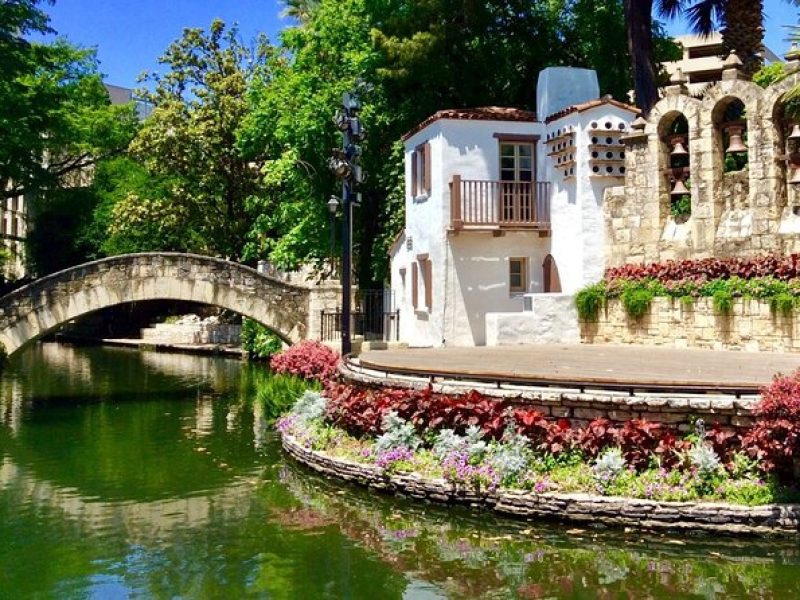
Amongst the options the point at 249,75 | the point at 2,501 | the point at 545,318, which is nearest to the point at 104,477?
the point at 2,501

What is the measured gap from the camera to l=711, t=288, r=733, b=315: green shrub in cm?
1681

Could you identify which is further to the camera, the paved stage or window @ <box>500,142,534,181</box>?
window @ <box>500,142,534,181</box>

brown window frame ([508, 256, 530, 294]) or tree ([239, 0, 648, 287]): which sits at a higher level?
tree ([239, 0, 648, 287])

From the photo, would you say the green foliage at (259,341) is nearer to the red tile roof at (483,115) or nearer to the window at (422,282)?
the window at (422,282)

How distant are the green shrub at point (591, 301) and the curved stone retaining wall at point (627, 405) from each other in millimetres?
8691

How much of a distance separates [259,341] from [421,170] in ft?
39.1

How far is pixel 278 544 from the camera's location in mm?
9938

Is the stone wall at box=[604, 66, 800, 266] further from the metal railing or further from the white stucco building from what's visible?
the metal railing

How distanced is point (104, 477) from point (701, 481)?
9.26 metres

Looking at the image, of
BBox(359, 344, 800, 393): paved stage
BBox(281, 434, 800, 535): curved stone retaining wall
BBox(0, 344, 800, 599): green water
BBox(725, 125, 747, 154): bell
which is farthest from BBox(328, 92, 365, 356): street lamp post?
BBox(725, 125, 747, 154): bell

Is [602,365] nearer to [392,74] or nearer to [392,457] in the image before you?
[392,457]

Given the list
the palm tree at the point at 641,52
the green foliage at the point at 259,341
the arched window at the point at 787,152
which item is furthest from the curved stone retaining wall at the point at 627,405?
the green foliage at the point at 259,341

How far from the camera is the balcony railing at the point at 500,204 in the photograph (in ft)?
72.4

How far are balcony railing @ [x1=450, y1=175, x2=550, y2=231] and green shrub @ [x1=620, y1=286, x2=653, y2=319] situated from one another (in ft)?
12.7
